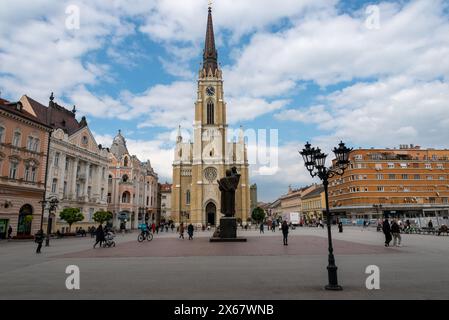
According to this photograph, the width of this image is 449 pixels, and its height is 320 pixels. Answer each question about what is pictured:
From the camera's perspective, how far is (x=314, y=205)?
10050 cm

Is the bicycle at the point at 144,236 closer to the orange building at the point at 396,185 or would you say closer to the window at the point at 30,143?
the window at the point at 30,143

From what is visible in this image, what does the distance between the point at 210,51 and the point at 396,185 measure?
58576mm

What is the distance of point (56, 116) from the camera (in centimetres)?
4531

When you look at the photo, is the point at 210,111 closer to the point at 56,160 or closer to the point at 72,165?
the point at 72,165

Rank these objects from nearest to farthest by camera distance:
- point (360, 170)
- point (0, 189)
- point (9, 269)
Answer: point (9, 269), point (0, 189), point (360, 170)

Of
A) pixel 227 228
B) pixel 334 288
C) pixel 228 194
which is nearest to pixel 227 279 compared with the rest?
pixel 334 288

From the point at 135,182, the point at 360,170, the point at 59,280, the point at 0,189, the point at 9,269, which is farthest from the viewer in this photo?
the point at 360,170

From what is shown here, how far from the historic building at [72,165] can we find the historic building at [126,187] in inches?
419

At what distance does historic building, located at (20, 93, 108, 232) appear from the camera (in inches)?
1602

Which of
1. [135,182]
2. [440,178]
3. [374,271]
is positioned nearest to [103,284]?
[374,271]

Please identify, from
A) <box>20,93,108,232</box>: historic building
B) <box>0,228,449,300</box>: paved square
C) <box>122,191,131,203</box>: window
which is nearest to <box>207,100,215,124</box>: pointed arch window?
<box>122,191,131,203</box>: window

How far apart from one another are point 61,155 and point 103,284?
123 feet

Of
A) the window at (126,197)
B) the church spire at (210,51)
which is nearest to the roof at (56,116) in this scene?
the window at (126,197)
